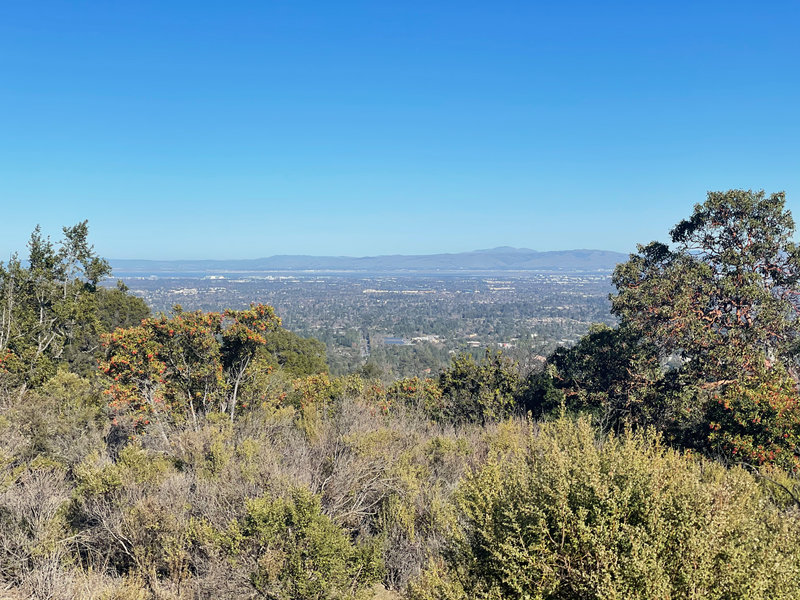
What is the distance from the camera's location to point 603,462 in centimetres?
426

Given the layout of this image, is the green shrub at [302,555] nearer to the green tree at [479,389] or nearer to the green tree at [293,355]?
the green tree at [479,389]

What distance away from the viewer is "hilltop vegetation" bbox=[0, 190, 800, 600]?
3.58 meters

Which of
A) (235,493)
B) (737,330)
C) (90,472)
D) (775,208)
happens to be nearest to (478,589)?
(235,493)

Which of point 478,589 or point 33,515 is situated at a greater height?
point 478,589

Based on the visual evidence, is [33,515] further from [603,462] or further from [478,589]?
[603,462]

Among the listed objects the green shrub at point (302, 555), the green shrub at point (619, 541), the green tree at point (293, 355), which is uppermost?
the green shrub at point (619, 541)

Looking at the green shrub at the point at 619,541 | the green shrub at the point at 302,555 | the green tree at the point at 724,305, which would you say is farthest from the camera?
the green tree at the point at 724,305

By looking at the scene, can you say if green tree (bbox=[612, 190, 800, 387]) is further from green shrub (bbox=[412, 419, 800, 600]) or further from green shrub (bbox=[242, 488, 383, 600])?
green shrub (bbox=[242, 488, 383, 600])

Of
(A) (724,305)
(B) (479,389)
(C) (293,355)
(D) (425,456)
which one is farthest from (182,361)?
(C) (293,355)

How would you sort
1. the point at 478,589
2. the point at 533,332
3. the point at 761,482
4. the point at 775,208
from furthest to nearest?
the point at 533,332 < the point at 775,208 < the point at 761,482 < the point at 478,589

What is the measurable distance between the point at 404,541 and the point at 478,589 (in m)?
3.13

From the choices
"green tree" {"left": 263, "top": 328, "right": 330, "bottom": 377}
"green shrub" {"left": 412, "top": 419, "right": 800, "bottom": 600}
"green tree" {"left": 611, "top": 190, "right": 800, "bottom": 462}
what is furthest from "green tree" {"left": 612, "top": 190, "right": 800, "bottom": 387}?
"green tree" {"left": 263, "top": 328, "right": 330, "bottom": 377}

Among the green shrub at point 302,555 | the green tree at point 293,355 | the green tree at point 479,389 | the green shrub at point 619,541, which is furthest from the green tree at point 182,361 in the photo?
the green tree at point 293,355

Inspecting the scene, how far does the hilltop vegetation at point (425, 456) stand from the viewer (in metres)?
3.58
